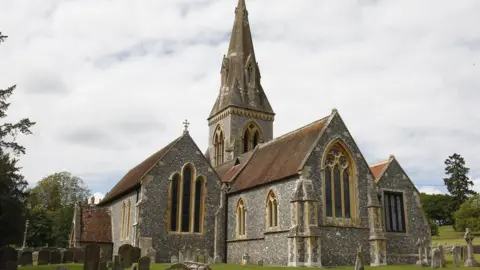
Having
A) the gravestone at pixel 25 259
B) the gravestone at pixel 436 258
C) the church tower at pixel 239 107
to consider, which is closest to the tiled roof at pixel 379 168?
the gravestone at pixel 436 258

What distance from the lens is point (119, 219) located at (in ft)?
98.8

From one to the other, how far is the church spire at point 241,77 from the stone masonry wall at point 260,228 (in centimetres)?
1720

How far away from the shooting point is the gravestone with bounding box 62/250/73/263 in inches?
1048

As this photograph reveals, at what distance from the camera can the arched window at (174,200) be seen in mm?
26359

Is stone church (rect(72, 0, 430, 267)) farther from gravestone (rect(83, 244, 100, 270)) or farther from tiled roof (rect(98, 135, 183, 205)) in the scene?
gravestone (rect(83, 244, 100, 270))

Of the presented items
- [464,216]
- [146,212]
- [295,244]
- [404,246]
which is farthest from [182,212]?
[464,216]

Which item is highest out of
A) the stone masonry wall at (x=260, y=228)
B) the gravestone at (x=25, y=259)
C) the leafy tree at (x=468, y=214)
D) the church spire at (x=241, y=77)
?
the church spire at (x=241, y=77)

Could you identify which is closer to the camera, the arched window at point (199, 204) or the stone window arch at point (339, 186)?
the stone window arch at point (339, 186)

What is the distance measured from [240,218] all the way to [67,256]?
32.9ft

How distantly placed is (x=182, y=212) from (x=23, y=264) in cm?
927

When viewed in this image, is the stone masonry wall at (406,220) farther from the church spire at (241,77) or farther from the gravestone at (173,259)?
the church spire at (241,77)

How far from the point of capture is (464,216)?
202ft

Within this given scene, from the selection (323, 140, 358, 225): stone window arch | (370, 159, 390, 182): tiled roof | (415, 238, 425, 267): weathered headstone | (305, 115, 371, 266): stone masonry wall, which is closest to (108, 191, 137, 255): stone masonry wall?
(305, 115, 371, 266): stone masonry wall

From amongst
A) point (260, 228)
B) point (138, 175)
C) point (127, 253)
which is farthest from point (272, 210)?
point (138, 175)
